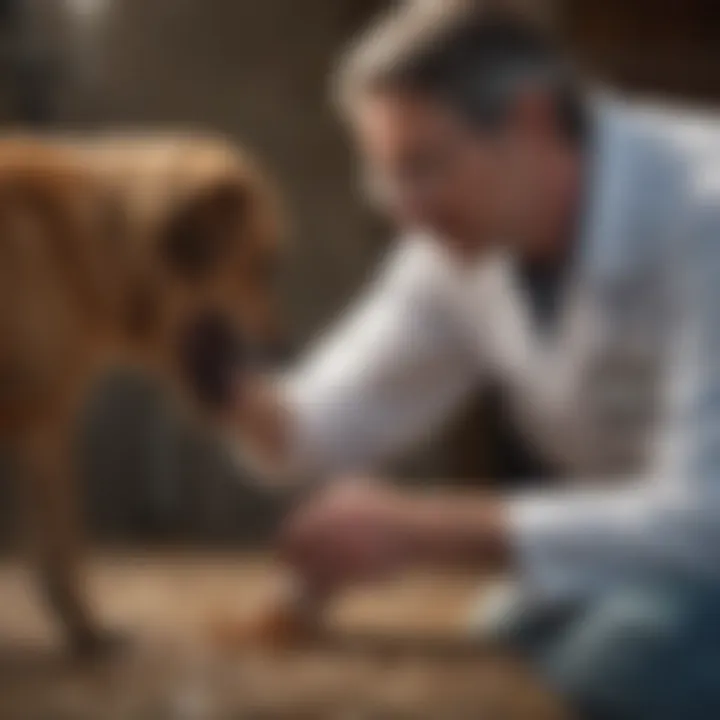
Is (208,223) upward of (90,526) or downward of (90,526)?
upward

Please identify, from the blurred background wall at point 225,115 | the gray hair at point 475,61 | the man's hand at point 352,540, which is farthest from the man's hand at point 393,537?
the gray hair at point 475,61

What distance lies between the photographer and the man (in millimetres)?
859

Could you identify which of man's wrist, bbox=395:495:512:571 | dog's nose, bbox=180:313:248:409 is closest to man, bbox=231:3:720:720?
man's wrist, bbox=395:495:512:571

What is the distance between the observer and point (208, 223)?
108 centimetres

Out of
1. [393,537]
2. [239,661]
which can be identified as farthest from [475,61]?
[239,661]

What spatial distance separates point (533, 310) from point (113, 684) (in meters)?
0.39

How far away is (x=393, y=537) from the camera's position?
864 mm

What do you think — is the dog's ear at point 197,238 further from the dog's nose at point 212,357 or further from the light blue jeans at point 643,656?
the light blue jeans at point 643,656

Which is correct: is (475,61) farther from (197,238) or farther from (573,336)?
(197,238)

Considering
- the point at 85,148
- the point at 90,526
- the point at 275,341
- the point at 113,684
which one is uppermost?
the point at 85,148

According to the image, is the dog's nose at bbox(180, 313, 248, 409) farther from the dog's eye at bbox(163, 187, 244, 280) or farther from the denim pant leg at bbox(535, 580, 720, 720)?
the denim pant leg at bbox(535, 580, 720, 720)

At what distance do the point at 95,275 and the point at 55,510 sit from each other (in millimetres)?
184

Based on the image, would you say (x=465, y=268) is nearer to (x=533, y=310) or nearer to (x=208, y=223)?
(x=533, y=310)

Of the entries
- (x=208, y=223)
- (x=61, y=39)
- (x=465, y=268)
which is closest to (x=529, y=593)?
(x=465, y=268)
